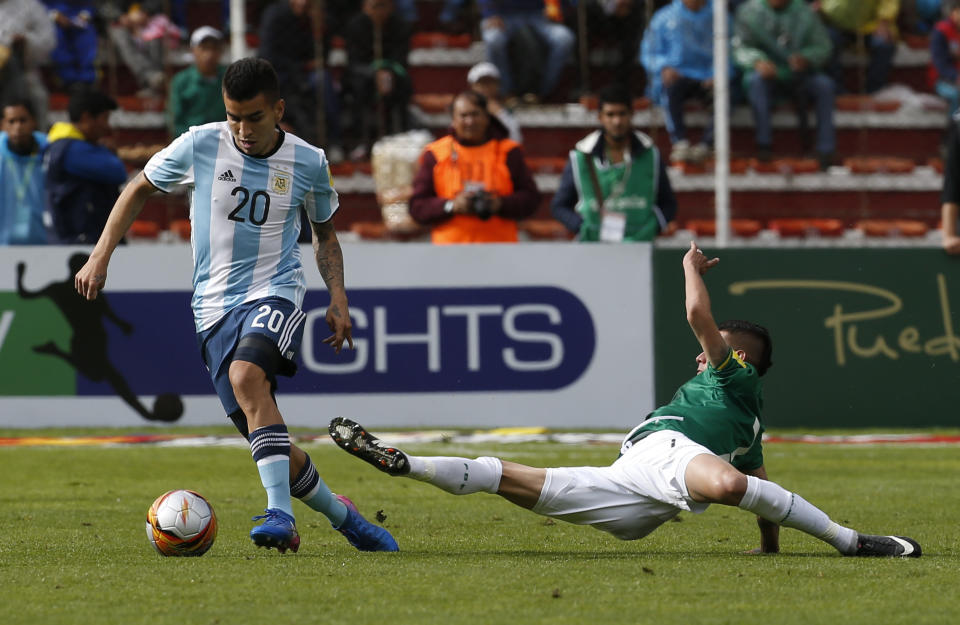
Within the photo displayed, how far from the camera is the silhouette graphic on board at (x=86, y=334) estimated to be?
38.8 feet

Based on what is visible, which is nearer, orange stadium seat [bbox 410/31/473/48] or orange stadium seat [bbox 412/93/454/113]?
orange stadium seat [bbox 412/93/454/113]

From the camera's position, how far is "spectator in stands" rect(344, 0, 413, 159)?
15203mm

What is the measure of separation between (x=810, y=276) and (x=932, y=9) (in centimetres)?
724

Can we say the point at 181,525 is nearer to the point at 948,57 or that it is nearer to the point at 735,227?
the point at 735,227

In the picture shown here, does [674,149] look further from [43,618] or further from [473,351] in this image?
[43,618]

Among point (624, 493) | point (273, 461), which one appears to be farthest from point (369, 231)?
point (624, 493)

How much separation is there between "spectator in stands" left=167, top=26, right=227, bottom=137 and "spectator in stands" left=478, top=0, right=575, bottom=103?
2999mm

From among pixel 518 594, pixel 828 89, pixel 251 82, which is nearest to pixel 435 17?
pixel 828 89

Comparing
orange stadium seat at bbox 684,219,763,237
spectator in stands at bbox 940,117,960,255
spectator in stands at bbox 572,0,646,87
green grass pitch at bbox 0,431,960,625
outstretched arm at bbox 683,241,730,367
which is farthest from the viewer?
spectator in stands at bbox 572,0,646,87

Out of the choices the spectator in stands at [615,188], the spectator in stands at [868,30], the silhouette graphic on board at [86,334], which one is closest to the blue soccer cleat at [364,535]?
the silhouette graphic on board at [86,334]

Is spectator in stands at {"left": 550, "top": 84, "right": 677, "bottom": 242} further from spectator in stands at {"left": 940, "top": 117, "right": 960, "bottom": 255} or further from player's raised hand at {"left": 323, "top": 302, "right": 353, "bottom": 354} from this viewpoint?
player's raised hand at {"left": 323, "top": 302, "right": 353, "bottom": 354}

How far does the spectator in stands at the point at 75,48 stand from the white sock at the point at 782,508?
1194cm

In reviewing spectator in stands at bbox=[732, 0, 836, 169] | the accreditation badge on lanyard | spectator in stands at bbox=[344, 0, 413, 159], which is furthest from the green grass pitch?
spectator in stands at bbox=[732, 0, 836, 169]

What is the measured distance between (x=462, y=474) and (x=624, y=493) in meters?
0.63
